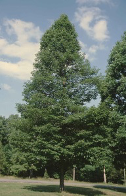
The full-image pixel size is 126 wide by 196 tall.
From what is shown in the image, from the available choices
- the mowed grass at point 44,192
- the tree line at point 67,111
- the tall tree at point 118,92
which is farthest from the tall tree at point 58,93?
the tall tree at point 118,92

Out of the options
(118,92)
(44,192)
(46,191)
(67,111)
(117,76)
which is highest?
(117,76)

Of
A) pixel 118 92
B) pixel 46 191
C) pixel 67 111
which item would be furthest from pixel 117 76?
pixel 46 191

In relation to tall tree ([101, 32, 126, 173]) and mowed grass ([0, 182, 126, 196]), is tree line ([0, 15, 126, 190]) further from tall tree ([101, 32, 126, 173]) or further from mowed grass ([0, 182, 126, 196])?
mowed grass ([0, 182, 126, 196])

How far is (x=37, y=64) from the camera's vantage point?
19.4m

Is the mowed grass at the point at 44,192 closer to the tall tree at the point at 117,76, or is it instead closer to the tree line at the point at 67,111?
the tree line at the point at 67,111

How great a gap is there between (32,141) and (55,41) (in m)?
9.52

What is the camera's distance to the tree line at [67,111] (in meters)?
16.0

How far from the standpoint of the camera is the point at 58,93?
17.0 metres

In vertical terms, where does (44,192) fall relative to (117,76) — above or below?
below

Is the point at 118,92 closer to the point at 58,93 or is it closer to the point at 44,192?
the point at 58,93

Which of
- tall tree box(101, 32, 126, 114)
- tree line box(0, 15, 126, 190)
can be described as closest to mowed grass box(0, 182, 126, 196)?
tree line box(0, 15, 126, 190)

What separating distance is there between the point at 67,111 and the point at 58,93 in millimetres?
1703

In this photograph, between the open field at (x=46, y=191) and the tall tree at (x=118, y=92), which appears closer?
the open field at (x=46, y=191)

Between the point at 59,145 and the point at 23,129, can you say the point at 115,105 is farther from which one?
the point at 23,129
